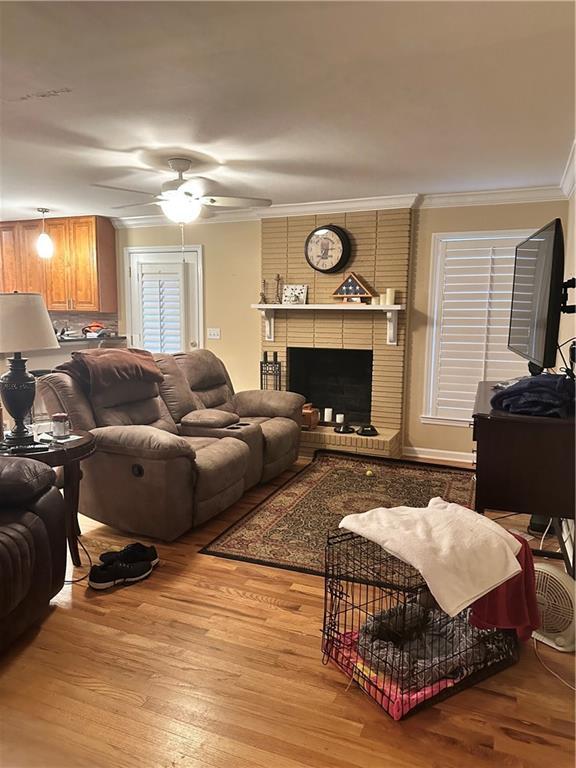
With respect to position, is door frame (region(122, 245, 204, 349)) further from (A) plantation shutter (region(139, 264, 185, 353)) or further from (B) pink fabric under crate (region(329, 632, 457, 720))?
(B) pink fabric under crate (region(329, 632, 457, 720))

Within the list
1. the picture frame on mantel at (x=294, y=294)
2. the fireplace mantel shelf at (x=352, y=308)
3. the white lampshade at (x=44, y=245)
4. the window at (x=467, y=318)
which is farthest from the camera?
the white lampshade at (x=44, y=245)

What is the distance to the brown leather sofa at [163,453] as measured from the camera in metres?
3.10

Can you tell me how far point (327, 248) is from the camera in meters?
5.21

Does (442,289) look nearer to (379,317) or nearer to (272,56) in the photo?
(379,317)

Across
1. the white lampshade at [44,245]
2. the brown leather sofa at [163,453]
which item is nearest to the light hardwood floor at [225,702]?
the brown leather sofa at [163,453]

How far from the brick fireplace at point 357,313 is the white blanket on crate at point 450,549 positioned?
9.27ft

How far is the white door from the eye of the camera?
6.07m

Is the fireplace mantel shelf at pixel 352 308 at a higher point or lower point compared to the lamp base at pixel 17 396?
higher

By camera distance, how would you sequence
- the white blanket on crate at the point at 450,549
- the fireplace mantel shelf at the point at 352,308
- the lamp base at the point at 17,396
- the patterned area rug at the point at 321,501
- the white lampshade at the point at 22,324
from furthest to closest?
the fireplace mantel shelf at the point at 352,308 < the patterned area rug at the point at 321,501 < the lamp base at the point at 17,396 < the white lampshade at the point at 22,324 < the white blanket on crate at the point at 450,549

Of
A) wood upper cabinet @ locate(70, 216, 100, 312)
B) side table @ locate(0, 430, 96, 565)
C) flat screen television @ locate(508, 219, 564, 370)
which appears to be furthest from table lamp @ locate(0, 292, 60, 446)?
wood upper cabinet @ locate(70, 216, 100, 312)

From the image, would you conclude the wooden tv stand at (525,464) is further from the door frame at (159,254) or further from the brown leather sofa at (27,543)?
the door frame at (159,254)

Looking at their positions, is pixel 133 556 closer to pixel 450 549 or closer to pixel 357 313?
pixel 450 549

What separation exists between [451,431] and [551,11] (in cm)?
377

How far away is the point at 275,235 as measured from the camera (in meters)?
5.50
